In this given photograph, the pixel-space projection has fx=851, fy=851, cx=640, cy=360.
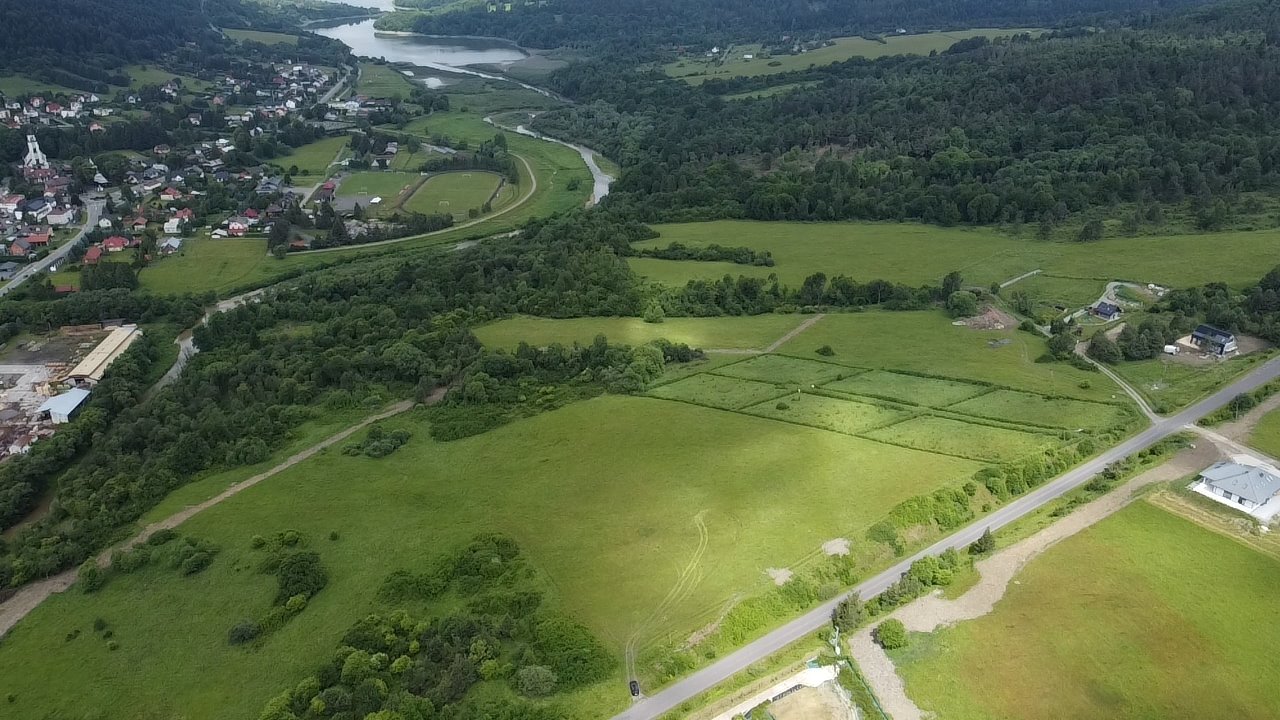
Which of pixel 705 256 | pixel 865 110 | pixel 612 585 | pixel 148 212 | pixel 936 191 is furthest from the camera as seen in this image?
pixel 865 110

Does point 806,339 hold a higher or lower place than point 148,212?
higher

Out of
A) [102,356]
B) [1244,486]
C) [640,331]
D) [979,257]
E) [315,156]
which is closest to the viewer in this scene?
[1244,486]

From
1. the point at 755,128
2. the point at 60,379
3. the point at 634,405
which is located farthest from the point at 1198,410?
the point at 755,128

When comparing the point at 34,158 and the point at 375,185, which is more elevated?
the point at 375,185

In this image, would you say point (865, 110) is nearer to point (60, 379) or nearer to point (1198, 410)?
point (1198, 410)

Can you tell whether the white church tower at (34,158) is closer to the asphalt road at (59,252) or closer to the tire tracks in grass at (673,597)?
the asphalt road at (59,252)

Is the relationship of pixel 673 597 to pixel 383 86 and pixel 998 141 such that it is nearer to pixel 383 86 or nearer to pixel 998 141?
pixel 998 141

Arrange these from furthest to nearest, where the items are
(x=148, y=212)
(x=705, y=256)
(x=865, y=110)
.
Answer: (x=865, y=110) → (x=148, y=212) → (x=705, y=256)

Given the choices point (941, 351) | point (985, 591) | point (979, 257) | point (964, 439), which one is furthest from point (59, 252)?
point (985, 591)
